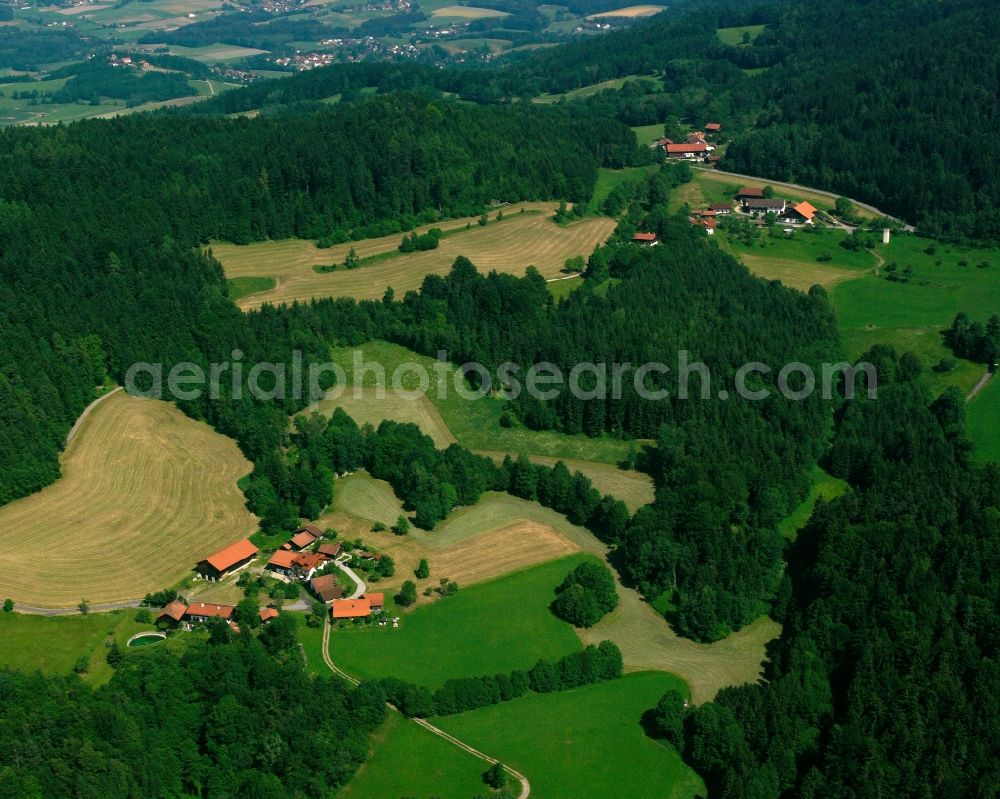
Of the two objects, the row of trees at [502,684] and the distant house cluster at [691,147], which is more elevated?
the distant house cluster at [691,147]

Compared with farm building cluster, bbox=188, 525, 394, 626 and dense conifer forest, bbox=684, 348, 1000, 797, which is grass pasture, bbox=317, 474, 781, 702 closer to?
farm building cluster, bbox=188, 525, 394, 626

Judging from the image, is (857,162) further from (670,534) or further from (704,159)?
(670,534)

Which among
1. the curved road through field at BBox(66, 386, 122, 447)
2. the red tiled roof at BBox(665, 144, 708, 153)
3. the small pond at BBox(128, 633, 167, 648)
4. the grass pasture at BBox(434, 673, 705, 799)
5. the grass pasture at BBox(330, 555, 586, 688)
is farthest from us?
the red tiled roof at BBox(665, 144, 708, 153)

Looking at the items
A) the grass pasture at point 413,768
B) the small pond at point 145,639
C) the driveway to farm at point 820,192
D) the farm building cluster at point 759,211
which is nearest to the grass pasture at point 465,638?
the grass pasture at point 413,768

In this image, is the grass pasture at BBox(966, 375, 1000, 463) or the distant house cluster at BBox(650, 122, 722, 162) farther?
the distant house cluster at BBox(650, 122, 722, 162)

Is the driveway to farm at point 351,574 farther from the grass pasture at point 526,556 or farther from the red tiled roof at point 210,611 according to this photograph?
the red tiled roof at point 210,611

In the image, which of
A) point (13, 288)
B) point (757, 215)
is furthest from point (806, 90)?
point (13, 288)
